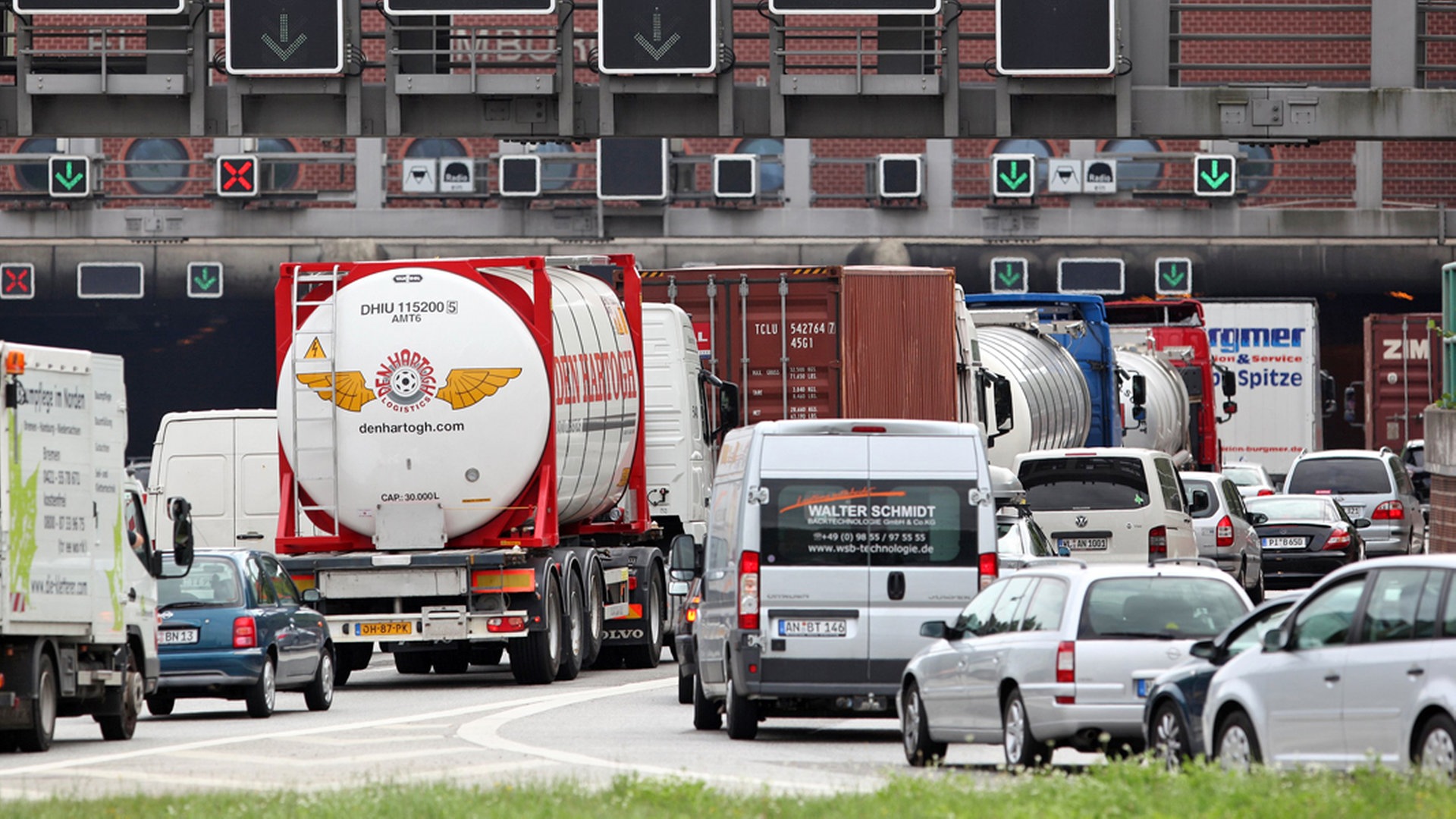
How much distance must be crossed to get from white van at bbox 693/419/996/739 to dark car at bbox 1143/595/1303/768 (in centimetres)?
317

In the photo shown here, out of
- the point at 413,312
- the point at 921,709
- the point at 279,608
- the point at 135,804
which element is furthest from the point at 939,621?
the point at 413,312

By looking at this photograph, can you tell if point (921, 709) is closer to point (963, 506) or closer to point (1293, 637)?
point (963, 506)

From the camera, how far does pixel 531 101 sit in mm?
21438

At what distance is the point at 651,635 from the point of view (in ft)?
82.9

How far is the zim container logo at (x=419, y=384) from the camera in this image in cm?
2138

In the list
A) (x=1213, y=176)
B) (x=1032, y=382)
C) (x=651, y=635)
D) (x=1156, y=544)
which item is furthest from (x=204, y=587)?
(x=1213, y=176)

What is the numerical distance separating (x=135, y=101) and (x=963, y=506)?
29.8 ft

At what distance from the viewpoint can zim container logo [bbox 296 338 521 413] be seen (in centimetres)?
2138

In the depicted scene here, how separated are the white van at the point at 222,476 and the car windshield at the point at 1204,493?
1022 centimetres

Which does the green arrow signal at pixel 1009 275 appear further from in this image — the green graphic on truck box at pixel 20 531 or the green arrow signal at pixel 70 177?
the green graphic on truck box at pixel 20 531

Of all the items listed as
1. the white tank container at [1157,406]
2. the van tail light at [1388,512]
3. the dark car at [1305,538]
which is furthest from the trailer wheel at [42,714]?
the van tail light at [1388,512]

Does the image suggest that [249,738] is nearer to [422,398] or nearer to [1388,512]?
[422,398]

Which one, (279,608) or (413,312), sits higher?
(413,312)

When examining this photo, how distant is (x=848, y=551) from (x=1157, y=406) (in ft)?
73.0
